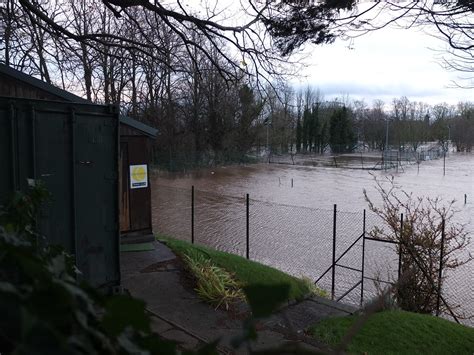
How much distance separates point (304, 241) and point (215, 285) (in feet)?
27.6

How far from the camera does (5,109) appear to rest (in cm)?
518

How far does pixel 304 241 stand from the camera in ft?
50.9

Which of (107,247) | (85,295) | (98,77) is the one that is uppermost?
(98,77)

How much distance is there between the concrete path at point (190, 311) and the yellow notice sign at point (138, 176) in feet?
6.31

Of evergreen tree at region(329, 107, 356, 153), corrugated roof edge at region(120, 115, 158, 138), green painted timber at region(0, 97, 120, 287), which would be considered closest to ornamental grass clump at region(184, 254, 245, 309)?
green painted timber at region(0, 97, 120, 287)

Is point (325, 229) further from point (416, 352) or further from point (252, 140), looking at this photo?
point (252, 140)

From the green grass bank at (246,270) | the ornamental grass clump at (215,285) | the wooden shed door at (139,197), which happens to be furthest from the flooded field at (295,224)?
the wooden shed door at (139,197)

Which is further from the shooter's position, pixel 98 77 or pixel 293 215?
pixel 98 77

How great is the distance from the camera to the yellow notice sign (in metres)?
10.5

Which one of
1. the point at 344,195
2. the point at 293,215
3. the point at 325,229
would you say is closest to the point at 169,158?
the point at 344,195

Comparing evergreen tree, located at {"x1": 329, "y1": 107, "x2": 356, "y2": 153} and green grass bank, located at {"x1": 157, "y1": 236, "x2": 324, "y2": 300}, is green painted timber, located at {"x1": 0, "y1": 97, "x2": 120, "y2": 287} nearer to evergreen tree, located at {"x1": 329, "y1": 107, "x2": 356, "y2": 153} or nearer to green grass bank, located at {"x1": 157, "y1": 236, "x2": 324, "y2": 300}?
green grass bank, located at {"x1": 157, "y1": 236, "x2": 324, "y2": 300}

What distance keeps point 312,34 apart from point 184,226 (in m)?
11.3

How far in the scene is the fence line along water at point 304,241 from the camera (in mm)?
11207

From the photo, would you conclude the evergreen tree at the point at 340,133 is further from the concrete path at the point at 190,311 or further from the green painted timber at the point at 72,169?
the green painted timber at the point at 72,169
